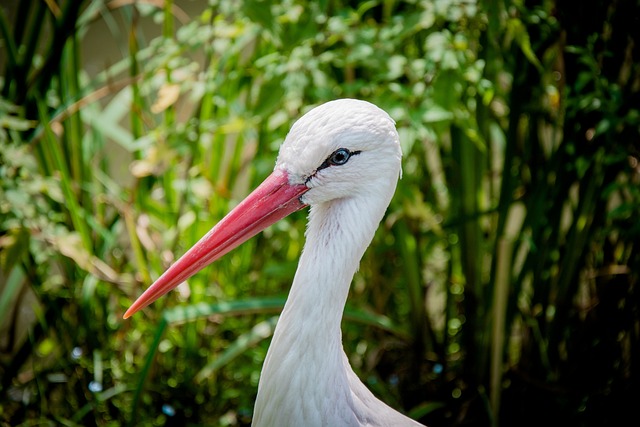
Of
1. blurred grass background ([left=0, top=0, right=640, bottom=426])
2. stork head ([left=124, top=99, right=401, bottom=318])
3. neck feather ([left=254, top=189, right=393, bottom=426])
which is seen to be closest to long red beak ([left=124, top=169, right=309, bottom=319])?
stork head ([left=124, top=99, right=401, bottom=318])

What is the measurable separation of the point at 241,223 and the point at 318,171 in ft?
0.64

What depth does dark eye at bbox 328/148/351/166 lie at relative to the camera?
1.56 meters

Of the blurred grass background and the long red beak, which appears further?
the blurred grass background

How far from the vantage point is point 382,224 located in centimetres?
256

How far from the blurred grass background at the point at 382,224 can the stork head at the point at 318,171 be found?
0.44m

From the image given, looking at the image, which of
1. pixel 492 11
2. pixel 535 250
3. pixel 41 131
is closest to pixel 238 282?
pixel 41 131

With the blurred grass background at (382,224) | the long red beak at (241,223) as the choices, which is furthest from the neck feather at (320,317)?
the blurred grass background at (382,224)

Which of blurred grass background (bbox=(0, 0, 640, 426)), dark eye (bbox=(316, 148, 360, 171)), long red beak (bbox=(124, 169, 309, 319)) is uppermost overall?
dark eye (bbox=(316, 148, 360, 171))

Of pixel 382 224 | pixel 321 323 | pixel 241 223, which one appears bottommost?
pixel 382 224

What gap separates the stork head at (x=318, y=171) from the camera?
1537mm

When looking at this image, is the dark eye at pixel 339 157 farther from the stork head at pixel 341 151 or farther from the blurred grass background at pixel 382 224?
the blurred grass background at pixel 382 224

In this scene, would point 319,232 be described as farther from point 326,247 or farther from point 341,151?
point 341,151

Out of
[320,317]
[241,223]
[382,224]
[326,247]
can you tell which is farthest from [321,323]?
[382,224]

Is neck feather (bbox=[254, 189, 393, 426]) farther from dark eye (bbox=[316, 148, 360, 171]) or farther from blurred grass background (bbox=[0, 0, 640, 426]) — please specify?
blurred grass background (bbox=[0, 0, 640, 426])
